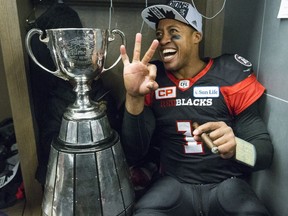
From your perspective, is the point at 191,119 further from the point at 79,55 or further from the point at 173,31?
the point at 79,55

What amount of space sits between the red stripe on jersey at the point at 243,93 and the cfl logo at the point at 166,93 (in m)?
0.16

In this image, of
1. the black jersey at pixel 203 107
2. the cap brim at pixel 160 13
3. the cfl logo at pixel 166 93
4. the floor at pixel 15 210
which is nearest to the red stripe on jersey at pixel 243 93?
the black jersey at pixel 203 107

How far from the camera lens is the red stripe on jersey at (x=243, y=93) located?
2.75 feet

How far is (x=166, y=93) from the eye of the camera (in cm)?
90

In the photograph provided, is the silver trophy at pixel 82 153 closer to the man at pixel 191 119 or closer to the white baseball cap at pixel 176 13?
the man at pixel 191 119

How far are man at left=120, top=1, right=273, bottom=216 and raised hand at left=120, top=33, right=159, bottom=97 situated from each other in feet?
0.20

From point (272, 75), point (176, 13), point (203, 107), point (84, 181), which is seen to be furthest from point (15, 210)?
point (272, 75)

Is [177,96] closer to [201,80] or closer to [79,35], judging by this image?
[201,80]

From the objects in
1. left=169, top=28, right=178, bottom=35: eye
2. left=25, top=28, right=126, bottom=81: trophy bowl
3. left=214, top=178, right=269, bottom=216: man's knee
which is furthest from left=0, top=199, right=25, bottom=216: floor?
left=169, top=28, right=178, bottom=35: eye

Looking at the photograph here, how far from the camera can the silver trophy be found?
26.9 inches

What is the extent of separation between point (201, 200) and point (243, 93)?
362 millimetres

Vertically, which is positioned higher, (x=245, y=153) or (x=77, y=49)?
(x=77, y=49)

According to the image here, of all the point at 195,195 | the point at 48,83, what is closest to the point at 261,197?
the point at 195,195

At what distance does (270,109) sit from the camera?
83 centimetres
